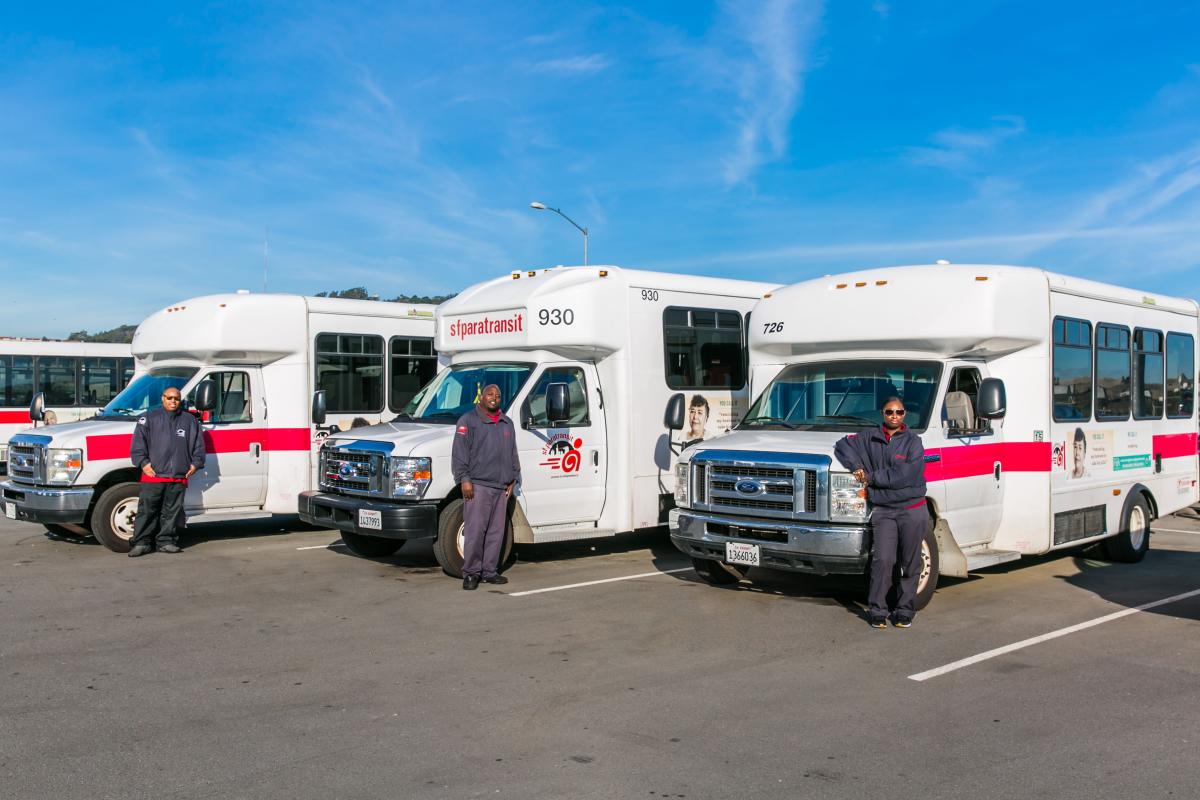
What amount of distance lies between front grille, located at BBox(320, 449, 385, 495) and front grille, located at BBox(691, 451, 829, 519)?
3157 mm

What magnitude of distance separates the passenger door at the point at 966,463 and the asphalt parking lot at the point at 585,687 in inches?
26.9

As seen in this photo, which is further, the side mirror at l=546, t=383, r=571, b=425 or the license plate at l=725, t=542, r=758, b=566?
the side mirror at l=546, t=383, r=571, b=425

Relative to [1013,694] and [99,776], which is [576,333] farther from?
[99,776]

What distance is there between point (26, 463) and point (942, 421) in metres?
9.98

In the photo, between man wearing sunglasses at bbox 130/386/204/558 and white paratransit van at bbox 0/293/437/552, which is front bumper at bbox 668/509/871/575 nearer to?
man wearing sunglasses at bbox 130/386/204/558

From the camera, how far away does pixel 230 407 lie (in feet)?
44.6

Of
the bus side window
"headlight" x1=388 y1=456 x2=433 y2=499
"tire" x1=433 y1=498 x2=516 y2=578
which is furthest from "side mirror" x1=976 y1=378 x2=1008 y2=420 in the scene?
"headlight" x1=388 y1=456 x2=433 y2=499

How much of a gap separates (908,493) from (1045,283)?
337 centimetres

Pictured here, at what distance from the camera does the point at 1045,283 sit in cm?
1032

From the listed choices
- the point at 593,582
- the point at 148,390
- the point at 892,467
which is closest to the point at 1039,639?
the point at 892,467

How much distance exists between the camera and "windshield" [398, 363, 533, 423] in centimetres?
1141

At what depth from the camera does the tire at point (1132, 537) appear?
1176 cm

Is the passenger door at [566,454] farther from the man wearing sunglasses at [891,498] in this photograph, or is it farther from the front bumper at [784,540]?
the man wearing sunglasses at [891,498]

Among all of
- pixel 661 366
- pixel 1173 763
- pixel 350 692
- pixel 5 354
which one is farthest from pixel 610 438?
pixel 5 354
